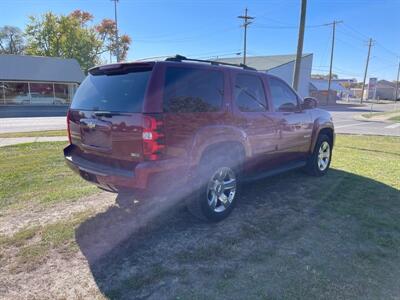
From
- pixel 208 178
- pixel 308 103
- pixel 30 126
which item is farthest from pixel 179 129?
pixel 30 126

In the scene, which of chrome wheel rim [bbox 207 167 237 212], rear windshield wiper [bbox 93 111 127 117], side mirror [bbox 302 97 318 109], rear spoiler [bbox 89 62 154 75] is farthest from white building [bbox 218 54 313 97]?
rear windshield wiper [bbox 93 111 127 117]

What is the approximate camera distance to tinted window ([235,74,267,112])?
4.09 meters

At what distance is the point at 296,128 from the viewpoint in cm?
512

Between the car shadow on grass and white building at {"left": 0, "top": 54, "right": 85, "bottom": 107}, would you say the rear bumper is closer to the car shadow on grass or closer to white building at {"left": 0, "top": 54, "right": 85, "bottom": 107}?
the car shadow on grass

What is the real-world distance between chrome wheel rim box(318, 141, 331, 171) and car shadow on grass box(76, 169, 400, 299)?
4.12ft

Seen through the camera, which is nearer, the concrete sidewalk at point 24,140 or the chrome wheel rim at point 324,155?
the chrome wheel rim at point 324,155

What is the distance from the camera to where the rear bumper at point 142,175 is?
10.1ft

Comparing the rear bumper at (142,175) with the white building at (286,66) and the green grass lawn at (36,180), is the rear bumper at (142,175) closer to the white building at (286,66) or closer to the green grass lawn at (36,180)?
the green grass lawn at (36,180)

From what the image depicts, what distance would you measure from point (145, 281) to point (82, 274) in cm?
65

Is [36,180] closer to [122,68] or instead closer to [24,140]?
[122,68]

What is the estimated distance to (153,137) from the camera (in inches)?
119

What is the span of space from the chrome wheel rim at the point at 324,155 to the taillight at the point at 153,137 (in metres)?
4.05

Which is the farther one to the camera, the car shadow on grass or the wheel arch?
the wheel arch

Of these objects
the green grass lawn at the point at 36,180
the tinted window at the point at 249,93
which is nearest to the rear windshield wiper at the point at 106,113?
the tinted window at the point at 249,93
